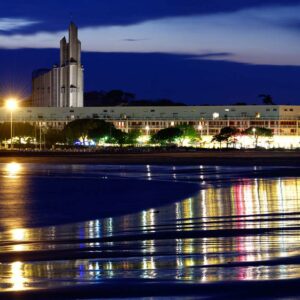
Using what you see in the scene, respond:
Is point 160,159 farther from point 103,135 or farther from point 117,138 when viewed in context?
point 103,135

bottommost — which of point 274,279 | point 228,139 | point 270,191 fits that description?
point 274,279

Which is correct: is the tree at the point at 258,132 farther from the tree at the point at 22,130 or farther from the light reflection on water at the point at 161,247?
the light reflection on water at the point at 161,247

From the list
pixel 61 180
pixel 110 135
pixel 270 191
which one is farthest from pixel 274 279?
pixel 110 135

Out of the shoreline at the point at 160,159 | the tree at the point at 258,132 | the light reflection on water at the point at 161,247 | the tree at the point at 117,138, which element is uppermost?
the tree at the point at 258,132

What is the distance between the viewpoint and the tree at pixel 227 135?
182875mm

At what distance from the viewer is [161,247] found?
54.1 feet

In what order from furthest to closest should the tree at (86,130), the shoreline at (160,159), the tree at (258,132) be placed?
1. the tree at (258,132)
2. the tree at (86,130)
3. the shoreline at (160,159)

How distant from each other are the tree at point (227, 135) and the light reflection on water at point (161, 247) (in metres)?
156

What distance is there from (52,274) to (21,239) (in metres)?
5.56

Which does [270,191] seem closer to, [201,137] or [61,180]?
[61,180]

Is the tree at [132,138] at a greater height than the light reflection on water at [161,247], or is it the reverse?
the tree at [132,138]

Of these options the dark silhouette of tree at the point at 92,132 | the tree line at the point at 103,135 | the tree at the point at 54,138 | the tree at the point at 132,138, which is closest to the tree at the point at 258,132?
the tree line at the point at 103,135

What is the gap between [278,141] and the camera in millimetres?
192125

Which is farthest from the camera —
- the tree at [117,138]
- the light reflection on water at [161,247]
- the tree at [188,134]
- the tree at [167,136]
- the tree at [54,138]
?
the tree at [188,134]
